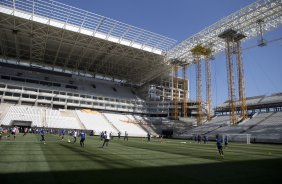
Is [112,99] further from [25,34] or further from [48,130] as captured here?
[25,34]

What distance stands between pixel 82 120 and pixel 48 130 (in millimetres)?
11591

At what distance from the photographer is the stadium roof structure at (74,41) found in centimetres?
5184

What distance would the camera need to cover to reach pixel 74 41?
6234cm

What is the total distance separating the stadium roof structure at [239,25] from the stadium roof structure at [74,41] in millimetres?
4279

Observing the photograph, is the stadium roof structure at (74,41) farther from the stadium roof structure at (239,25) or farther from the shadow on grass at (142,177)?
the shadow on grass at (142,177)

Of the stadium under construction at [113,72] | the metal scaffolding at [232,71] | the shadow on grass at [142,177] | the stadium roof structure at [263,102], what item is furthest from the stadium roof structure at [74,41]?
the shadow on grass at [142,177]

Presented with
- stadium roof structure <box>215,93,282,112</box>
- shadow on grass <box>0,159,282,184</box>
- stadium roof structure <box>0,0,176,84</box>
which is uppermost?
stadium roof structure <box>0,0,176,84</box>

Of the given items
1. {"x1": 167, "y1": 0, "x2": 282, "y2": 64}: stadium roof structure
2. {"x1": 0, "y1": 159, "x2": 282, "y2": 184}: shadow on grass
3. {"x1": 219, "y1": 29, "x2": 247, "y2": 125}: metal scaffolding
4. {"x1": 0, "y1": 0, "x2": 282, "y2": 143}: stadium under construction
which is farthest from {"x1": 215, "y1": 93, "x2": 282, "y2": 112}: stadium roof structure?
{"x1": 0, "y1": 159, "x2": 282, "y2": 184}: shadow on grass

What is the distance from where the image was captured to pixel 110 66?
288ft

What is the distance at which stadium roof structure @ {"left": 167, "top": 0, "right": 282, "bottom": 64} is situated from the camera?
161 ft

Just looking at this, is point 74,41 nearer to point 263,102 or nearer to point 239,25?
point 239,25

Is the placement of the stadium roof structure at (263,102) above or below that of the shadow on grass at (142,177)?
above

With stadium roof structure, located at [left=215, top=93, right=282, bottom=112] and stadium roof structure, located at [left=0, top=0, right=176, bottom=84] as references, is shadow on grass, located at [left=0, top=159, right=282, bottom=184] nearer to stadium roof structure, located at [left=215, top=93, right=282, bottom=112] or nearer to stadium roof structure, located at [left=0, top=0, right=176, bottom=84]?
stadium roof structure, located at [left=0, top=0, right=176, bottom=84]

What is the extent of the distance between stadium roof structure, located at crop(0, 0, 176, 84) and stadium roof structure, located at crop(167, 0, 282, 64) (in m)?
4.28
